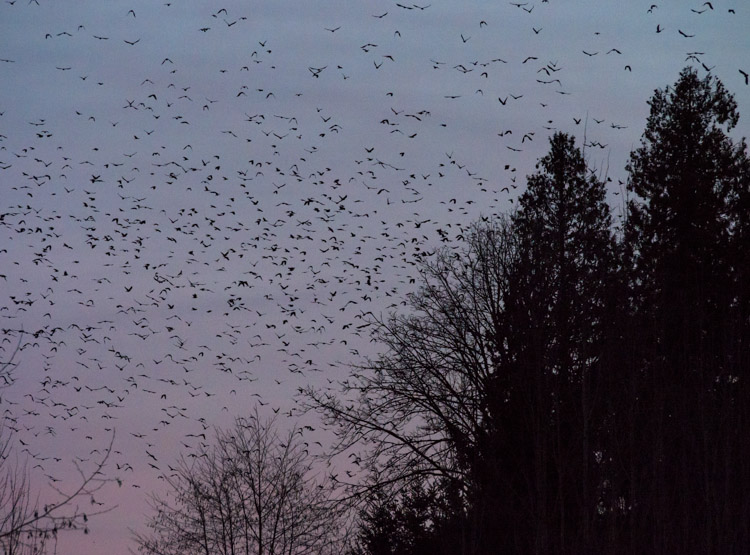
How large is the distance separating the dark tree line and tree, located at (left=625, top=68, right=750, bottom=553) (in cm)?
7

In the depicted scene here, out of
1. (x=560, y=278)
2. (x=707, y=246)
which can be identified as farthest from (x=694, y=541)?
(x=707, y=246)

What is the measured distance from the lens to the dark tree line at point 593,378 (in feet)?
57.4

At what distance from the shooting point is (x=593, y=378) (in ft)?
64.9

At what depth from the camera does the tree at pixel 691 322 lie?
668 inches

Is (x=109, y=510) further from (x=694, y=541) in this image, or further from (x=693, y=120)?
(x=693, y=120)

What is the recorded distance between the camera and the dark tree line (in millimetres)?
17500

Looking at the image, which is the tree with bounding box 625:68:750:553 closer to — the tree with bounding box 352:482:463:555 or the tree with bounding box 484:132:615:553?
the tree with bounding box 484:132:615:553

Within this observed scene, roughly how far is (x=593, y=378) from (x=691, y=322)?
19.3 ft

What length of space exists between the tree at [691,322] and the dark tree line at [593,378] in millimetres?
65

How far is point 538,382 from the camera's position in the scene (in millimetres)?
17938

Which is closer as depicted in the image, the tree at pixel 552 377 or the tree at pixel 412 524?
the tree at pixel 552 377

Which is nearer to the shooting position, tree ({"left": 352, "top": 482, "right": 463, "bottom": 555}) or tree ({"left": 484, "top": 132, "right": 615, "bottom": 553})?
tree ({"left": 484, "top": 132, "right": 615, "bottom": 553})

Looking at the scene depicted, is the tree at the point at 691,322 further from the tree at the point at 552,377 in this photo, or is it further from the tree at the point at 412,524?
the tree at the point at 412,524

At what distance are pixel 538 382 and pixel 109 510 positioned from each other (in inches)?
398
